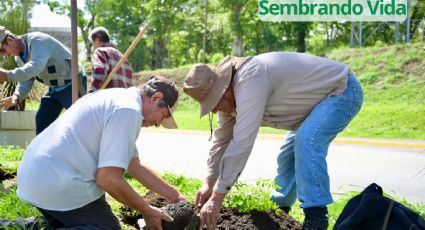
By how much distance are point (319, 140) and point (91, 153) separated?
147cm

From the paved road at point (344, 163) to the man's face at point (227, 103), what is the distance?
2742mm

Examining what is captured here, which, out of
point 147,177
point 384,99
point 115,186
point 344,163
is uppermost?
point 115,186

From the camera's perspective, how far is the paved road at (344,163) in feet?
21.6

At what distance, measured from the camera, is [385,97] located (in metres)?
14.8

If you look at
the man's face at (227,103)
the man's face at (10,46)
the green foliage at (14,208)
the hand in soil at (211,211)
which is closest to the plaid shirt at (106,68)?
the man's face at (10,46)

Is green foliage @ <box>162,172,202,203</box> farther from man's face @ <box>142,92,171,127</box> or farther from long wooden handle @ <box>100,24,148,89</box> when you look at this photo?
man's face @ <box>142,92,171,127</box>

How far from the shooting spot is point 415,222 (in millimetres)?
2598

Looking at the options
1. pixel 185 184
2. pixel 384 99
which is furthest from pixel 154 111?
pixel 384 99

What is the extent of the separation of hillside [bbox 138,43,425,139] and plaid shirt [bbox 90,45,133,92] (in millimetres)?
5386

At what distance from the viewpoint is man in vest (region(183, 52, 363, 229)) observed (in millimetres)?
3197

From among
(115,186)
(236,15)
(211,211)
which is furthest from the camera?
(236,15)

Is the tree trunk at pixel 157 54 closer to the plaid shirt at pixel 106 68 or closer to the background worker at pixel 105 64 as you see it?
the background worker at pixel 105 64

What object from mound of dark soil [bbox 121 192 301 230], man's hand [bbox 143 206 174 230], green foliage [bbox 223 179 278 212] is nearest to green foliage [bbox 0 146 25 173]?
mound of dark soil [bbox 121 192 301 230]

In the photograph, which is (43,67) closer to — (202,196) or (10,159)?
(10,159)
